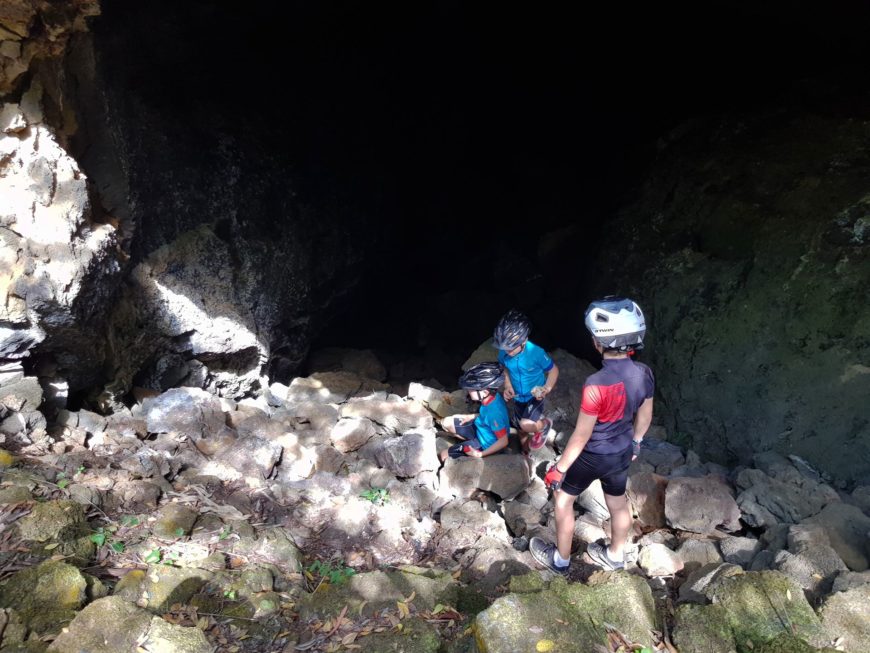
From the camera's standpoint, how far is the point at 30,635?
2.40 meters

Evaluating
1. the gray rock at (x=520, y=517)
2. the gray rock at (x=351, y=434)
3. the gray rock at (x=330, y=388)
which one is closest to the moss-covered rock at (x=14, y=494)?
the gray rock at (x=351, y=434)

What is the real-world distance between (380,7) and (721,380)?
6133mm

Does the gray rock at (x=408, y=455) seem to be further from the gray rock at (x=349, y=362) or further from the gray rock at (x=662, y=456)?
the gray rock at (x=349, y=362)

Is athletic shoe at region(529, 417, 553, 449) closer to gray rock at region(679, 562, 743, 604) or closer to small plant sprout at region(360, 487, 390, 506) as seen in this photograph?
small plant sprout at region(360, 487, 390, 506)

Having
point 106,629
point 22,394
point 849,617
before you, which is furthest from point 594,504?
point 22,394

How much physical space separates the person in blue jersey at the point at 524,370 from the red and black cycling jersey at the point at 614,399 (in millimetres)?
1111

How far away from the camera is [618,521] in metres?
3.72

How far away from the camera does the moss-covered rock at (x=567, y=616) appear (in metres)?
2.29

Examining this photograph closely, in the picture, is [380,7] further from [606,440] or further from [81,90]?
[606,440]

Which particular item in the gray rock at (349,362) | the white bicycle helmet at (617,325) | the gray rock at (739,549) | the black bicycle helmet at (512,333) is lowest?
the gray rock at (349,362)

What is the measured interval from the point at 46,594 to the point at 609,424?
9.64ft

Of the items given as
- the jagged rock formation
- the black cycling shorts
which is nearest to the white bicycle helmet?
the black cycling shorts

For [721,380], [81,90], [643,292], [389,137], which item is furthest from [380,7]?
[721,380]

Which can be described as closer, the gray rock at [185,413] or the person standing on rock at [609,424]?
the person standing on rock at [609,424]
